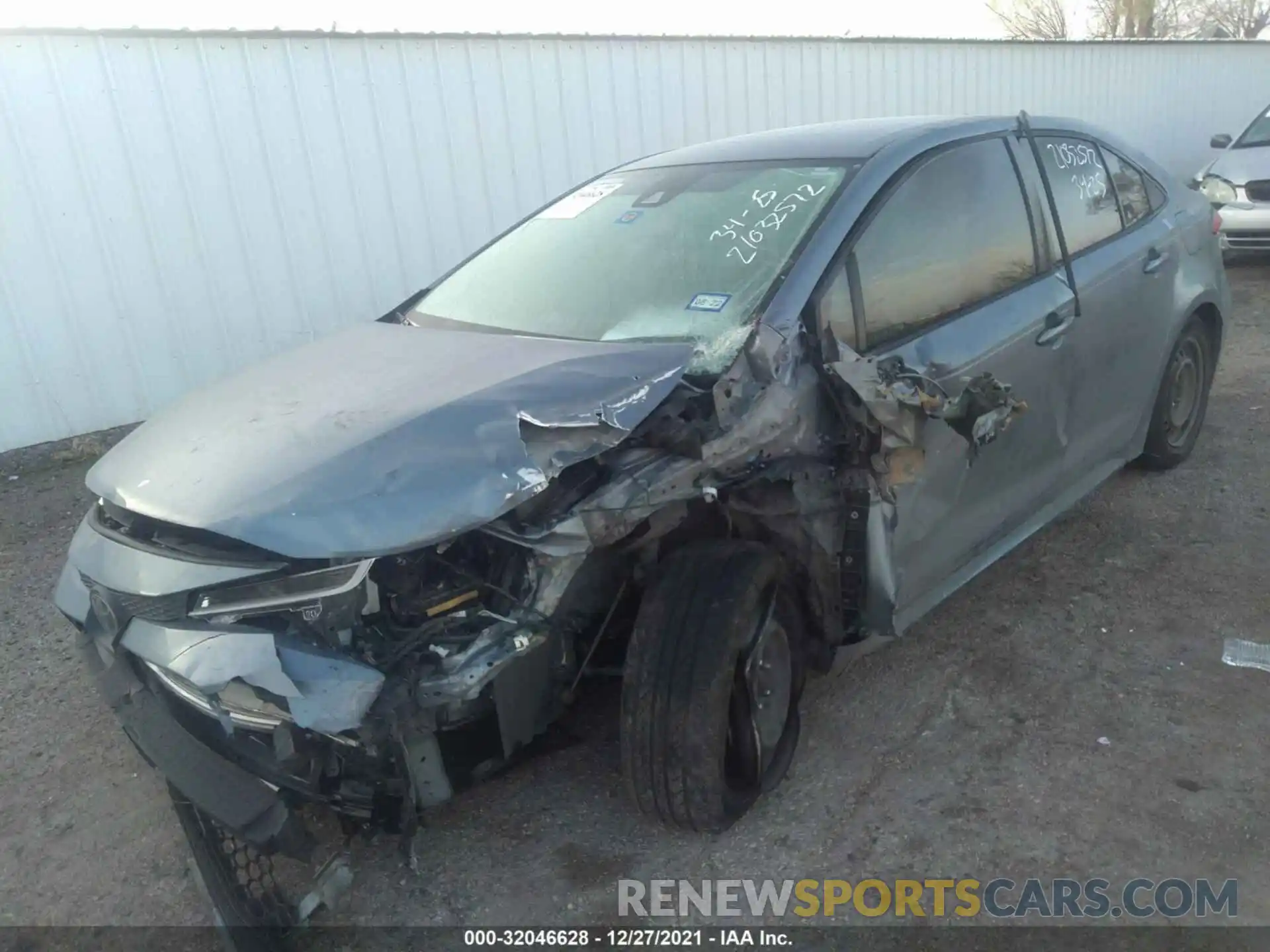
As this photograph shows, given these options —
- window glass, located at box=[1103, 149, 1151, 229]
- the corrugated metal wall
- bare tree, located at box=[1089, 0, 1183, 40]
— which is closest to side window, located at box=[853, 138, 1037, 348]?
window glass, located at box=[1103, 149, 1151, 229]

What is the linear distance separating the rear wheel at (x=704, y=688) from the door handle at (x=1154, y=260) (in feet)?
Answer: 7.77

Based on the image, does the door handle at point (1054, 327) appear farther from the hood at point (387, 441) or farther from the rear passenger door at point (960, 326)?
the hood at point (387, 441)

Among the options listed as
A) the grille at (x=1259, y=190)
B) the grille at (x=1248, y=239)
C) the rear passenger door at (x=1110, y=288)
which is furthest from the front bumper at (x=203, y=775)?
the grille at (x=1259, y=190)

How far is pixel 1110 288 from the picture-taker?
3.67 metres

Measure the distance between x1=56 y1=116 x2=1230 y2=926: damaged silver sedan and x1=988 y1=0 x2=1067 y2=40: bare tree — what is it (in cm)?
2878

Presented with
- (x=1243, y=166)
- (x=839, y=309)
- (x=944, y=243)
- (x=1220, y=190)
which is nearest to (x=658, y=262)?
(x=839, y=309)

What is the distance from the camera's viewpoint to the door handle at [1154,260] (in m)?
3.93

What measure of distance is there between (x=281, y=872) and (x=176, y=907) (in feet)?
0.86

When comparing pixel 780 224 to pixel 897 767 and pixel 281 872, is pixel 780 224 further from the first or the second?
pixel 281 872

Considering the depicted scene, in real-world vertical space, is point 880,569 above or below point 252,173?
below

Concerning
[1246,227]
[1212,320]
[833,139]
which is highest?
[833,139]

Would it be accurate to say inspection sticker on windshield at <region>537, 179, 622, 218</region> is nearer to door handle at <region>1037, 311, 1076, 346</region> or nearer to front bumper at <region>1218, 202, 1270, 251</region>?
door handle at <region>1037, 311, 1076, 346</region>

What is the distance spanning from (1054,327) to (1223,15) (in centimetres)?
3398

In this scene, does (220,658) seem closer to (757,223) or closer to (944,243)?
(757,223)
